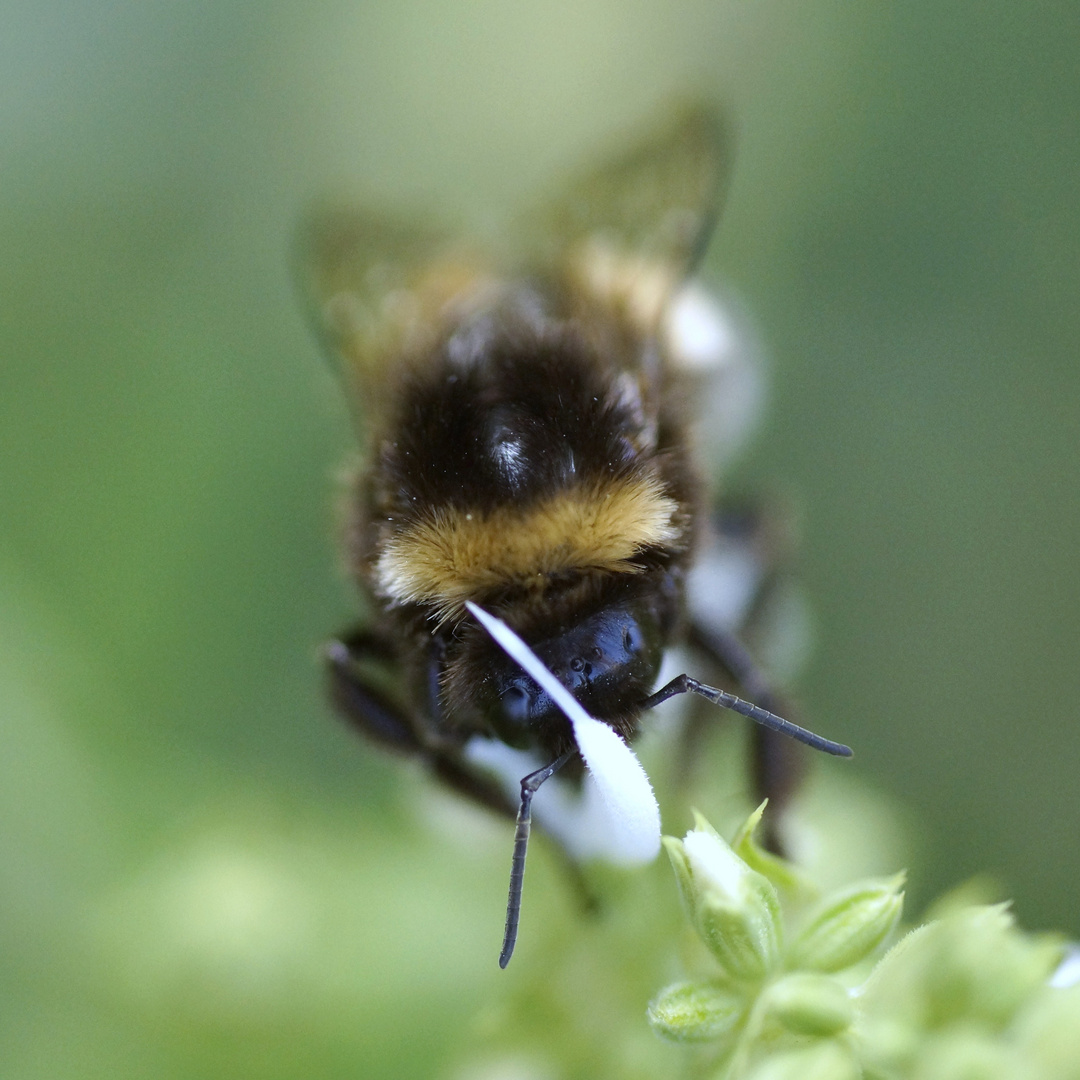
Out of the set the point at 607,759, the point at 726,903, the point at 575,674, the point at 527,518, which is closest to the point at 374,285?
the point at 527,518

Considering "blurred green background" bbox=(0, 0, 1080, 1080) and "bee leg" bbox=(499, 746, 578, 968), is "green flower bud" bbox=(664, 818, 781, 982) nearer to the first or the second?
"bee leg" bbox=(499, 746, 578, 968)

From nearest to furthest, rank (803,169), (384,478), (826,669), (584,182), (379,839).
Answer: (384,478) < (379,839) < (584,182) < (826,669) < (803,169)

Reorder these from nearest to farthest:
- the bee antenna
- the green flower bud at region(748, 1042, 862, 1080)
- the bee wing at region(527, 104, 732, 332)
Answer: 1. the green flower bud at region(748, 1042, 862, 1080)
2. the bee antenna
3. the bee wing at region(527, 104, 732, 332)

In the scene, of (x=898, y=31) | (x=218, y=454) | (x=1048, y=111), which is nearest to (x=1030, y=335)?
(x=1048, y=111)

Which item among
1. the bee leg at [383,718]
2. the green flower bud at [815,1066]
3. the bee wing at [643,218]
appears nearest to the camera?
the green flower bud at [815,1066]

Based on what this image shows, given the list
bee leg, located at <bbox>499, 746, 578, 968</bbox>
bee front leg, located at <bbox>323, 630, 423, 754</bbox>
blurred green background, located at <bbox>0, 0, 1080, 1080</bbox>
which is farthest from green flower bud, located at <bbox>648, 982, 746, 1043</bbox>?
blurred green background, located at <bbox>0, 0, 1080, 1080</bbox>

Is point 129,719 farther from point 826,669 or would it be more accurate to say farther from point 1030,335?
point 1030,335

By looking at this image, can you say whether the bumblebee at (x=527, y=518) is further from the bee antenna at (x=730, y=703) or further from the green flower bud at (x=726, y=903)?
the green flower bud at (x=726, y=903)

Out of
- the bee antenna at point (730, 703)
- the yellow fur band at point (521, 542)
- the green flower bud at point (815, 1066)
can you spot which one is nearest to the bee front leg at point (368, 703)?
the yellow fur band at point (521, 542)
